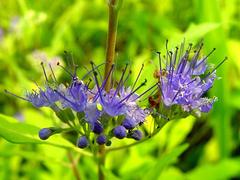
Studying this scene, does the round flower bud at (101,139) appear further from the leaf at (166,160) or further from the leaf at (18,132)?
the leaf at (166,160)

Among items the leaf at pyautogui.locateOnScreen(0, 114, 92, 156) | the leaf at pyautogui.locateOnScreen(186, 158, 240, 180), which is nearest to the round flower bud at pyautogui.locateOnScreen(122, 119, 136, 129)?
the leaf at pyautogui.locateOnScreen(0, 114, 92, 156)

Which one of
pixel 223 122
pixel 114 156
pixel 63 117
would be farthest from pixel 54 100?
pixel 223 122

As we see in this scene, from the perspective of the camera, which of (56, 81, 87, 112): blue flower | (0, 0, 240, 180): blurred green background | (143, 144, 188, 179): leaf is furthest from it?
(0, 0, 240, 180): blurred green background

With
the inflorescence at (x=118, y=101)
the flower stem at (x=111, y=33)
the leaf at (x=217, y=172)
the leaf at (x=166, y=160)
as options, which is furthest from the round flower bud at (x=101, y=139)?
the leaf at (x=217, y=172)

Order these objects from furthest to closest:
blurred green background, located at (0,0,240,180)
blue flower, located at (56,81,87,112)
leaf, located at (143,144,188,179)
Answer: blurred green background, located at (0,0,240,180) → leaf, located at (143,144,188,179) → blue flower, located at (56,81,87,112)

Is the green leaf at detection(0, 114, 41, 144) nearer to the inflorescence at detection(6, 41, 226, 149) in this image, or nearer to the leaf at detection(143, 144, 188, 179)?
the inflorescence at detection(6, 41, 226, 149)

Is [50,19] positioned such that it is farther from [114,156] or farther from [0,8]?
[114,156]
